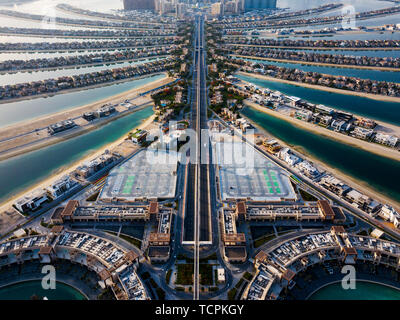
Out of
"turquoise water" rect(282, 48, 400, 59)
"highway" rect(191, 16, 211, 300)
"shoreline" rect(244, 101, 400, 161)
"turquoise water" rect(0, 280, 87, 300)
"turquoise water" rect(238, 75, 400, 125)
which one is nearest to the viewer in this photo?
"turquoise water" rect(0, 280, 87, 300)

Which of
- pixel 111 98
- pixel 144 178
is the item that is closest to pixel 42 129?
pixel 111 98

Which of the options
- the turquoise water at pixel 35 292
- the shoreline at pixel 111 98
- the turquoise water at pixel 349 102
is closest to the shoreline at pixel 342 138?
the turquoise water at pixel 349 102

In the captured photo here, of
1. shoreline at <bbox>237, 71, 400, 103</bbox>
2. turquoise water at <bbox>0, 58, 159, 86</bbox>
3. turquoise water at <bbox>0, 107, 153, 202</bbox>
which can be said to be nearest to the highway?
turquoise water at <bbox>0, 107, 153, 202</bbox>

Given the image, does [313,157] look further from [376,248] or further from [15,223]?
[15,223]

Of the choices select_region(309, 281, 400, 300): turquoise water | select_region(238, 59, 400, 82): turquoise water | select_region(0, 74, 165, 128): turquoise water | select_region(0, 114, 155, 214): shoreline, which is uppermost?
select_region(238, 59, 400, 82): turquoise water

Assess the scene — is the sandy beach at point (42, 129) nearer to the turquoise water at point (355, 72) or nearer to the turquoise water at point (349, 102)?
the turquoise water at point (349, 102)

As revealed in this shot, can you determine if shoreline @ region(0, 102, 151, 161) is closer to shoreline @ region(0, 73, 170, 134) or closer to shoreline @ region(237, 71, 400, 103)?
shoreline @ region(0, 73, 170, 134)
